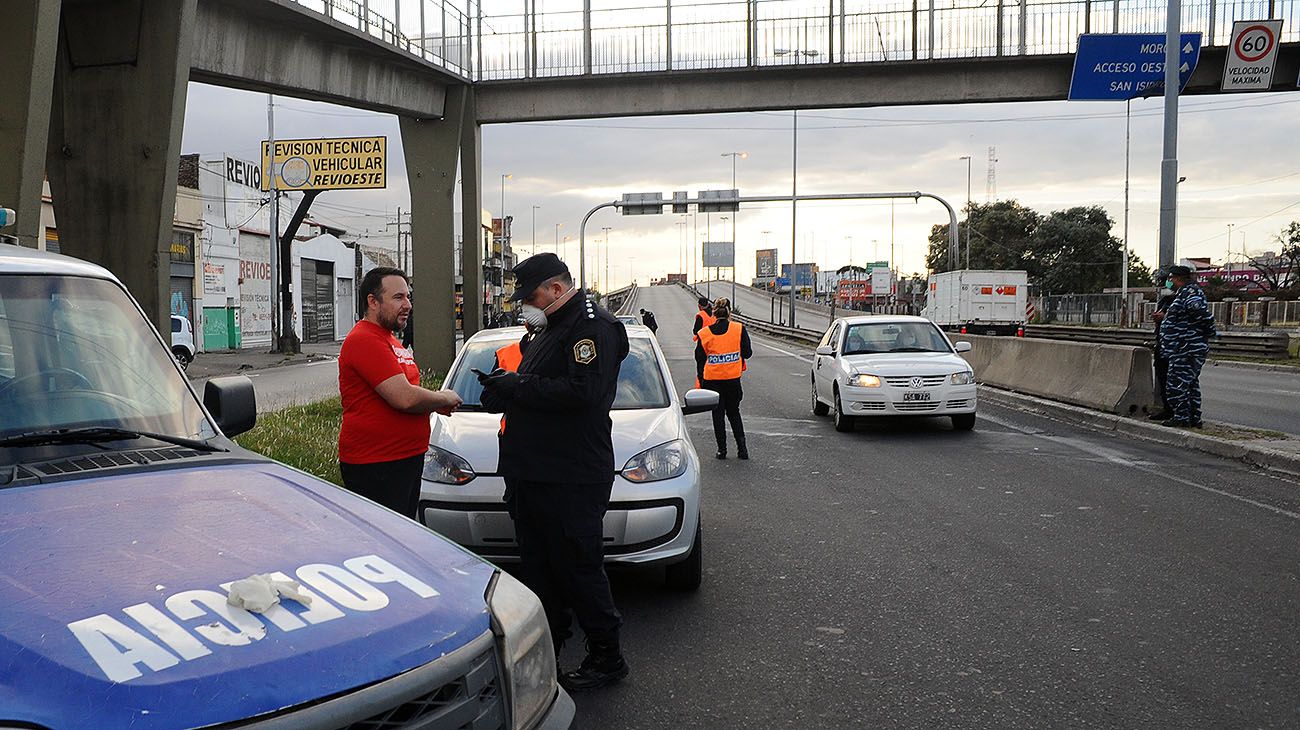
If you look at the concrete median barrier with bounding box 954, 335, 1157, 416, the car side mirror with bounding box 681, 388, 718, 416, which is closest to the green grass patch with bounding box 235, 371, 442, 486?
the car side mirror with bounding box 681, 388, 718, 416

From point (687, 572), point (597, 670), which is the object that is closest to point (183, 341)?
point (687, 572)

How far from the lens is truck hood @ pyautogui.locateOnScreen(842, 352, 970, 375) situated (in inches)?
519

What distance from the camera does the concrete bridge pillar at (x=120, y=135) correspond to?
1001cm

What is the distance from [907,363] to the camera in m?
13.4

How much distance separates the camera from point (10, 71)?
329 inches

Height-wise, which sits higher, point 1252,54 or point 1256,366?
point 1252,54

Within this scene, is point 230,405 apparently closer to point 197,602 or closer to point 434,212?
point 197,602

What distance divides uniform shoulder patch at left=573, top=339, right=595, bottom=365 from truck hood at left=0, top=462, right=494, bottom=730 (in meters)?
1.55

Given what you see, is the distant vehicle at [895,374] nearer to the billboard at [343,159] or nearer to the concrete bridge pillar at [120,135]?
the concrete bridge pillar at [120,135]

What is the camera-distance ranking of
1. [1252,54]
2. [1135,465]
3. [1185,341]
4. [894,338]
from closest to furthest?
[1135,465]
[1185,341]
[894,338]
[1252,54]

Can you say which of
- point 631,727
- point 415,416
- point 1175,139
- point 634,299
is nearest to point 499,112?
point 1175,139

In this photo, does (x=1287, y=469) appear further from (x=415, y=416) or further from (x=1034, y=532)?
(x=415, y=416)

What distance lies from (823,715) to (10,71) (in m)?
8.10

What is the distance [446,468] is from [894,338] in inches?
387
